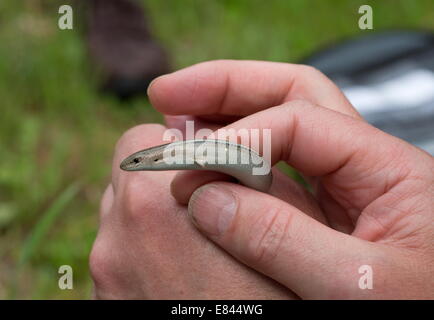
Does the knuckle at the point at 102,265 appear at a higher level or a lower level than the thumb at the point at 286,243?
lower

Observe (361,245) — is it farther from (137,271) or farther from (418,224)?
(137,271)

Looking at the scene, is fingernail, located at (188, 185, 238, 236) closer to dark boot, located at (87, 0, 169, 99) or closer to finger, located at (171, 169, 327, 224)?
finger, located at (171, 169, 327, 224)

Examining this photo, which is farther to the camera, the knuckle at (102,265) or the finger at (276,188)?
the knuckle at (102,265)

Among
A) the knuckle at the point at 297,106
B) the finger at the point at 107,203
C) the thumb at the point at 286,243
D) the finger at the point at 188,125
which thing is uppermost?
the knuckle at the point at 297,106

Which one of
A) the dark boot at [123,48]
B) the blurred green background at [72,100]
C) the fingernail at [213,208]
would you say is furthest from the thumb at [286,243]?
the dark boot at [123,48]

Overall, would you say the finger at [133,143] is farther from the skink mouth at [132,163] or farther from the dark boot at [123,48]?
the dark boot at [123,48]

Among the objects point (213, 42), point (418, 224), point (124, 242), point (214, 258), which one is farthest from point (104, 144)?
point (418, 224)

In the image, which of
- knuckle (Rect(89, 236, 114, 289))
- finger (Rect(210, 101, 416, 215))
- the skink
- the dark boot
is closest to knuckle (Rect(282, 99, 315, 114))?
finger (Rect(210, 101, 416, 215))

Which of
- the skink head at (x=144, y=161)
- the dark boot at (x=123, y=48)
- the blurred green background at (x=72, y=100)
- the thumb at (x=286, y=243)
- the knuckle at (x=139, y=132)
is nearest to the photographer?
the thumb at (x=286, y=243)
